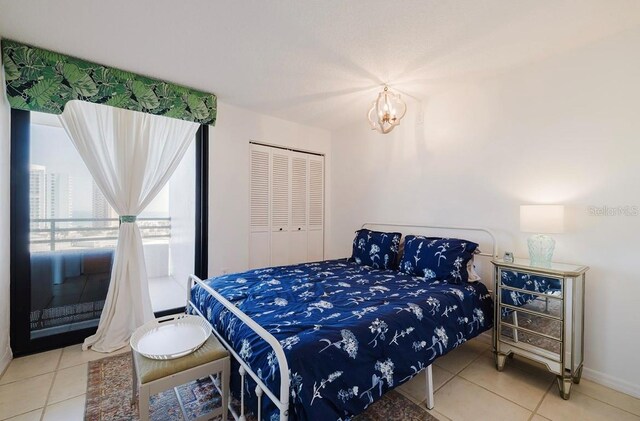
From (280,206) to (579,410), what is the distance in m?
3.41

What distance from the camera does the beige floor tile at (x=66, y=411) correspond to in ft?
5.51

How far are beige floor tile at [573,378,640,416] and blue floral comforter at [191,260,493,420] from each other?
0.67m

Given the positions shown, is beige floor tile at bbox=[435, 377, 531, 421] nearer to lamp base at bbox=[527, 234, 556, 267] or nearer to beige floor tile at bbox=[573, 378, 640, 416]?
beige floor tile at bbox=[573, 378, 640, 416]

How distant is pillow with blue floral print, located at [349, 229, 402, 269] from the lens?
3.07 m

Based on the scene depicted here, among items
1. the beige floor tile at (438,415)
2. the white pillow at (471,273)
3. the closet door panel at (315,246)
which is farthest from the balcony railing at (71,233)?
the white pillow at (471,273)

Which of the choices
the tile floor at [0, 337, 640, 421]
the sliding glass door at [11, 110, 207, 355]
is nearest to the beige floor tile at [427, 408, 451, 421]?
the tile floor at [0, 337, 640, 421]

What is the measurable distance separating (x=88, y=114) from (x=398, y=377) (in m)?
3.40

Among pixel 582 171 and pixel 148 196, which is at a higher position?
pixel 582 171

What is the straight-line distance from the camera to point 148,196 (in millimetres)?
2865

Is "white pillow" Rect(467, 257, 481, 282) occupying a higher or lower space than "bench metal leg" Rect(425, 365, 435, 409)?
higher

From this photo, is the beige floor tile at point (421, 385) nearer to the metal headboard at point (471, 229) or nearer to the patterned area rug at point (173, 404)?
the patterned area rug at point (173, 404)

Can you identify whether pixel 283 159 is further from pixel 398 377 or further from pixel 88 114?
pixel 398 377

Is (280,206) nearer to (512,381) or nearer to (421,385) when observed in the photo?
(421,385)

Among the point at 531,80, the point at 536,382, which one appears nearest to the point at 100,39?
the point at 531,80
